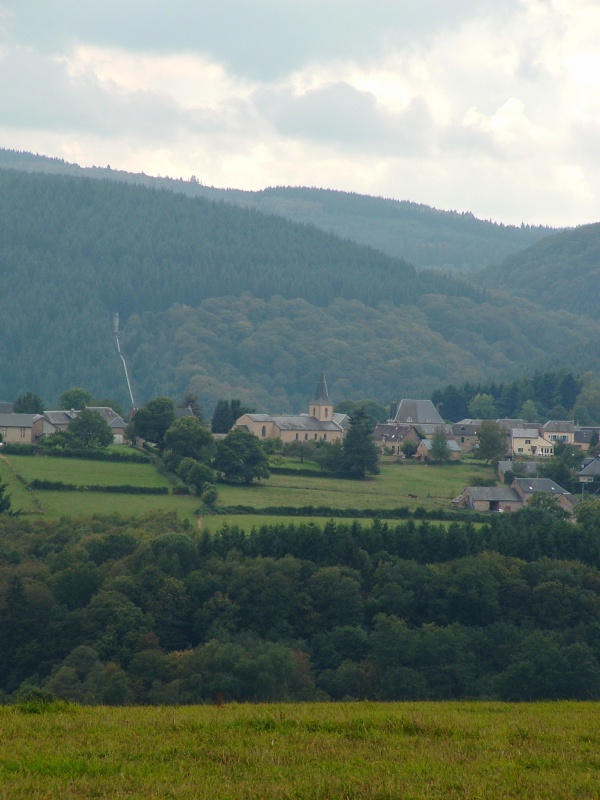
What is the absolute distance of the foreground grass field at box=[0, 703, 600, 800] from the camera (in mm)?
11820

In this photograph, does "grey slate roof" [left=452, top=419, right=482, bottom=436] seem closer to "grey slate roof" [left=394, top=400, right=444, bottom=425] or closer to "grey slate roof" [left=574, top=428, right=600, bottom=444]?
"grey slate roof" [left=394, top=400, right=444, bottom=425]

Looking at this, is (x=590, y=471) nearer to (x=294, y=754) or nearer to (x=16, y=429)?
(x=16, y=429)

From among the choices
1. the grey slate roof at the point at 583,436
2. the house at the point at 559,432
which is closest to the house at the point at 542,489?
the grey slate roof at the point at 583,436

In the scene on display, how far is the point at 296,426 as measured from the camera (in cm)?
10450

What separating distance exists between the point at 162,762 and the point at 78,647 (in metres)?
27.1

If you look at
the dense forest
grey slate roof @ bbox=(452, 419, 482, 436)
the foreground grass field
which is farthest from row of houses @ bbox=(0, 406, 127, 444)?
the foreground grass field

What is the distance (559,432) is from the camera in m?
108

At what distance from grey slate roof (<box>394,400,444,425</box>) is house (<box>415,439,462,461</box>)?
20354 mm

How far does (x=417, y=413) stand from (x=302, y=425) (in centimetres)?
2040

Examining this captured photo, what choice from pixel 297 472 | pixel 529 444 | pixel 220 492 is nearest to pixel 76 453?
pixel 220 492

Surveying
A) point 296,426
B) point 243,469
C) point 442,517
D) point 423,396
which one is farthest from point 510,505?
point 423,396

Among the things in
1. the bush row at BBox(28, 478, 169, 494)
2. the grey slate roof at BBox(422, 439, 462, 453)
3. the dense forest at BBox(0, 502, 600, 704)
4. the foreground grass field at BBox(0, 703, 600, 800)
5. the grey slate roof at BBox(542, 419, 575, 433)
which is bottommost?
the dense forest at BBox(0, 502, 600, 704)

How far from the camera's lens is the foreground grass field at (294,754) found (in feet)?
38.8

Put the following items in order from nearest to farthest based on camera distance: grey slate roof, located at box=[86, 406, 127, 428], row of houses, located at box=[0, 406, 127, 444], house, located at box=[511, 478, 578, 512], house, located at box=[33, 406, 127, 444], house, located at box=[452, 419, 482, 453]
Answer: house, located at box=[511, 478, 578, 512]
row of houses, located at box=[0, 406, 127, 444]
house, located at box=[33, 406, 127, 444]
grey slate roof, located at box=[86, 406, 127, 428]
house, located at box=[452, 419, 482, 453]
